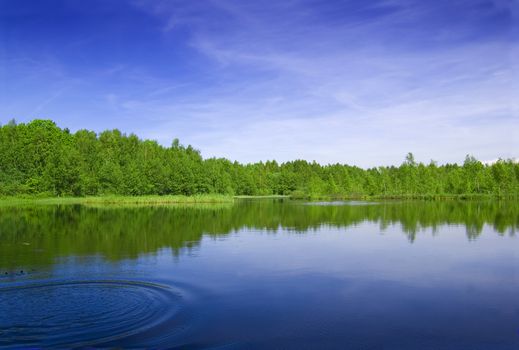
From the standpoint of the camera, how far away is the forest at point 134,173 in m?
91.1

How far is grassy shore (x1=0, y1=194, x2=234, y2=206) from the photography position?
79562 mm

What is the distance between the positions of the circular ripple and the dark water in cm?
5

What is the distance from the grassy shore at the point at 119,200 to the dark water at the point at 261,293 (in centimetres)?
5623

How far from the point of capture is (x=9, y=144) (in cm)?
9450

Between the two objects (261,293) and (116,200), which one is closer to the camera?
(261,293)

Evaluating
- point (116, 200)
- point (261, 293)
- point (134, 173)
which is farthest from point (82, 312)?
point (134, 173)

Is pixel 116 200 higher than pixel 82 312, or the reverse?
pixel 116 200

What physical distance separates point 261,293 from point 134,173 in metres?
86.6

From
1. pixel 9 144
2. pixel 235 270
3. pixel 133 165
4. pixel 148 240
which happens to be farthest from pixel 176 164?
pixel 235 270

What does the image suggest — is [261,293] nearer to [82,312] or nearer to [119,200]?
[82,312]

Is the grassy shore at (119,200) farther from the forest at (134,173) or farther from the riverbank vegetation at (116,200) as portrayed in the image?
the forest at (134,173)

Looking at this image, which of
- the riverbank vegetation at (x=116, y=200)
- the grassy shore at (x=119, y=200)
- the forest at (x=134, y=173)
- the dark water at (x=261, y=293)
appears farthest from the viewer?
the forest at (x=134, y=173)

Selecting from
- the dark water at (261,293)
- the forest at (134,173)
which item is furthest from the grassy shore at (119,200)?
the dark water at (261,293)

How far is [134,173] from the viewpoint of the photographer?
316 feet
